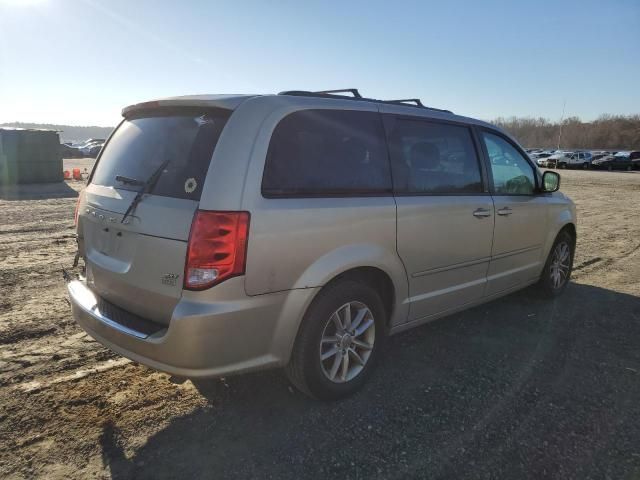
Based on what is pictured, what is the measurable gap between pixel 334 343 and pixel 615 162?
4970 centimetres

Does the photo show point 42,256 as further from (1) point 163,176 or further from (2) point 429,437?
(2) point 429,437

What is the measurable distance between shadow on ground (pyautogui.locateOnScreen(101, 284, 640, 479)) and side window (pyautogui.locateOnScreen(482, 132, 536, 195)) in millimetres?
1371

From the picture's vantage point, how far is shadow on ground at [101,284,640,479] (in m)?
2.49

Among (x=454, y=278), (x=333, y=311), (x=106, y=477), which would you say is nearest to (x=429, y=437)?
(x=333, y=311)

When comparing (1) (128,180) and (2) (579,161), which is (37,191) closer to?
(1) (128,180)

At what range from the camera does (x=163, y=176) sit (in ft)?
8.80

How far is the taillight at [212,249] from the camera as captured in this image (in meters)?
2.41

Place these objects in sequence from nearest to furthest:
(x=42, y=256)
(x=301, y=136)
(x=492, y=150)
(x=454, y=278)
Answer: (x=301, y=136)
(x=454, y=278)
(x=492, y=150)
(x=42, y=256)

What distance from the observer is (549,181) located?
15.9 feet

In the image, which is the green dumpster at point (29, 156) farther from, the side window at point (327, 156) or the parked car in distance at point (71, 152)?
the parked car in distance at point (71, 152)

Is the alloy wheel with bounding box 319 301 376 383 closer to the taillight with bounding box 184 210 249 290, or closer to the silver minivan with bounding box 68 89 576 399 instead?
the silver minivan with bounding box 68 89 576 399

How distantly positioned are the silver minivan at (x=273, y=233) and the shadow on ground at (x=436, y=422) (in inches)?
12.2

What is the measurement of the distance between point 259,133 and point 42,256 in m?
5.30

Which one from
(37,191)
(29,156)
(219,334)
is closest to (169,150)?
(219,334)
